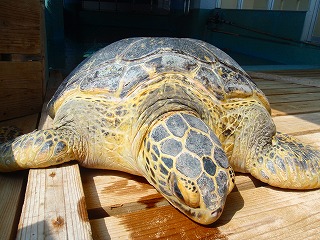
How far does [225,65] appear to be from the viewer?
227 cm

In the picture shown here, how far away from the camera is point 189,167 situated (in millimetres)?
1352

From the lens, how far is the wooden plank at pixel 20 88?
8.35ft

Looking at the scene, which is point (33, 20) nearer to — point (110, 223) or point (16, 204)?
point (16, 204)

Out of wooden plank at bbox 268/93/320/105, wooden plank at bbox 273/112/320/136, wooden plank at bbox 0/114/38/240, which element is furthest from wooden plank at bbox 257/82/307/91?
wooden plank at bbox 0/114/38/240

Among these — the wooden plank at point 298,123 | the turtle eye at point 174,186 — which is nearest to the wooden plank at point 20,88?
the turtle eye at point 174,186

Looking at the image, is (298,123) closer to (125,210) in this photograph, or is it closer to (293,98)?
(293,98)

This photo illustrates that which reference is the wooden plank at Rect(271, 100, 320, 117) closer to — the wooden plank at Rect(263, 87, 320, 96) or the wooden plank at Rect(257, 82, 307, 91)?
the wooden plank at Rect(263, 87, 320, 96)

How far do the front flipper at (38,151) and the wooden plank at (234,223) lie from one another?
0.52 meters

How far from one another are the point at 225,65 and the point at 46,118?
5.43 feet

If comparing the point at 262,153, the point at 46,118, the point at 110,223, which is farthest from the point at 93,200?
the point at 46,118

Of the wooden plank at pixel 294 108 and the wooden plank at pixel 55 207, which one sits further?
the wooden plank at pixel 294 108

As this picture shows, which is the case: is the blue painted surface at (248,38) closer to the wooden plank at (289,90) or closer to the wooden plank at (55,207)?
the wooden plank at (289,90)

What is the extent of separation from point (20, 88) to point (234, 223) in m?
2.25

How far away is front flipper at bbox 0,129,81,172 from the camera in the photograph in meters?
1.69
